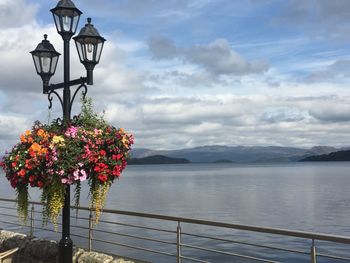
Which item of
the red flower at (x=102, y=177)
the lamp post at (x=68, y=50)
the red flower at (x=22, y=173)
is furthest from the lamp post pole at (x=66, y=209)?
the red flower at (x=22, y=173)

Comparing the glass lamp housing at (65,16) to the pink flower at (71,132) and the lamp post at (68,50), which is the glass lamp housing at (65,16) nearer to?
the lamp post at (68,50)

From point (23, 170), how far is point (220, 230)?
86.0ft

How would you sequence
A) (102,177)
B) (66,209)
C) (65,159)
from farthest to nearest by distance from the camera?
(66,209)
(102,177)
(65,159)

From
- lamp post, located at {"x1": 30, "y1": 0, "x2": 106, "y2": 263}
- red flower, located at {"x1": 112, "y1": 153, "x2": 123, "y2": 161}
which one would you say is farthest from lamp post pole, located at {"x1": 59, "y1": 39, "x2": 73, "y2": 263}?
red flower, located at {"x1": 112, "y1": 153, "x2": 123, "y2": 161}

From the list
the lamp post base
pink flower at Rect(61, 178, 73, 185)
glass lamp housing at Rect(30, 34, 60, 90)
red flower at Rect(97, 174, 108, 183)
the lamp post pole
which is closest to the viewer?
pink flower at Rect(61, 178, 73, 185)

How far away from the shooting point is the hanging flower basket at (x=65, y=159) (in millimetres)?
6891

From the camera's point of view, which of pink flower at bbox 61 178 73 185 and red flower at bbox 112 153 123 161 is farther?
red flower at bbox 112 153 123 161

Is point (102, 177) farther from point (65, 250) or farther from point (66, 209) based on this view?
point (65, 250)

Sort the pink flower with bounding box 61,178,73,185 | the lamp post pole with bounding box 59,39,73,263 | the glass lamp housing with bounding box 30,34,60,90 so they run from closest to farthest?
the pink flower with bounding box 61,178,73,185
the lamp post pole with bounding box 59,39,73,263
the glass lamp housing with bounding box 30,34,60,90

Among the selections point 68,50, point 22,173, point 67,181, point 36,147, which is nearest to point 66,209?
point 67,181

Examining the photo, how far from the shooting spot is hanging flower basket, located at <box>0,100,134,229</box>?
6.89 metres

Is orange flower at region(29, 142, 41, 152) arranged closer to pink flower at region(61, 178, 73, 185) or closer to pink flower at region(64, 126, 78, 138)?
pink flower at region(64, 126, 78, 138)

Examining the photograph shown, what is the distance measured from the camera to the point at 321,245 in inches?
1065

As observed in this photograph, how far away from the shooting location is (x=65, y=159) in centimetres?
689
